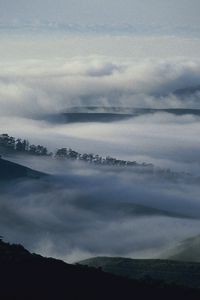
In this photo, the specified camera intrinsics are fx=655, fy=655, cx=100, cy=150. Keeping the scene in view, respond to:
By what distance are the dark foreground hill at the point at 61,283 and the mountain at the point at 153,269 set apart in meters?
63.9

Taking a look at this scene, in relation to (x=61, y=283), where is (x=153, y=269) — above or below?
above

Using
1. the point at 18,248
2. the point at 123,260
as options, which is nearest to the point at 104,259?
the point at 123,260

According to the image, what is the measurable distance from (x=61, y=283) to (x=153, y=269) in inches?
3657

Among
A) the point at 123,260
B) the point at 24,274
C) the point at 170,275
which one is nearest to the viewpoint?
the point at 24,274

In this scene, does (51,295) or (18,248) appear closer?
(51,295)

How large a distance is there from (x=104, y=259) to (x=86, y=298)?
352ft

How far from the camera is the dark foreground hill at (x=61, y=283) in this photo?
88.9m

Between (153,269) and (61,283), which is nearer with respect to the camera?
(61,283)

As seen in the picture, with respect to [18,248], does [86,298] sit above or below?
below

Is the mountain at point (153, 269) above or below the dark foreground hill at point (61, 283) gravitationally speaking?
above

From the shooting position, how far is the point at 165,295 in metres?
101

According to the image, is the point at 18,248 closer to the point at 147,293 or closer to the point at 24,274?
the point at 24,274

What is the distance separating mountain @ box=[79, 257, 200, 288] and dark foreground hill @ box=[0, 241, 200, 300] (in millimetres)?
63916

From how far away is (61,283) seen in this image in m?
94.9
